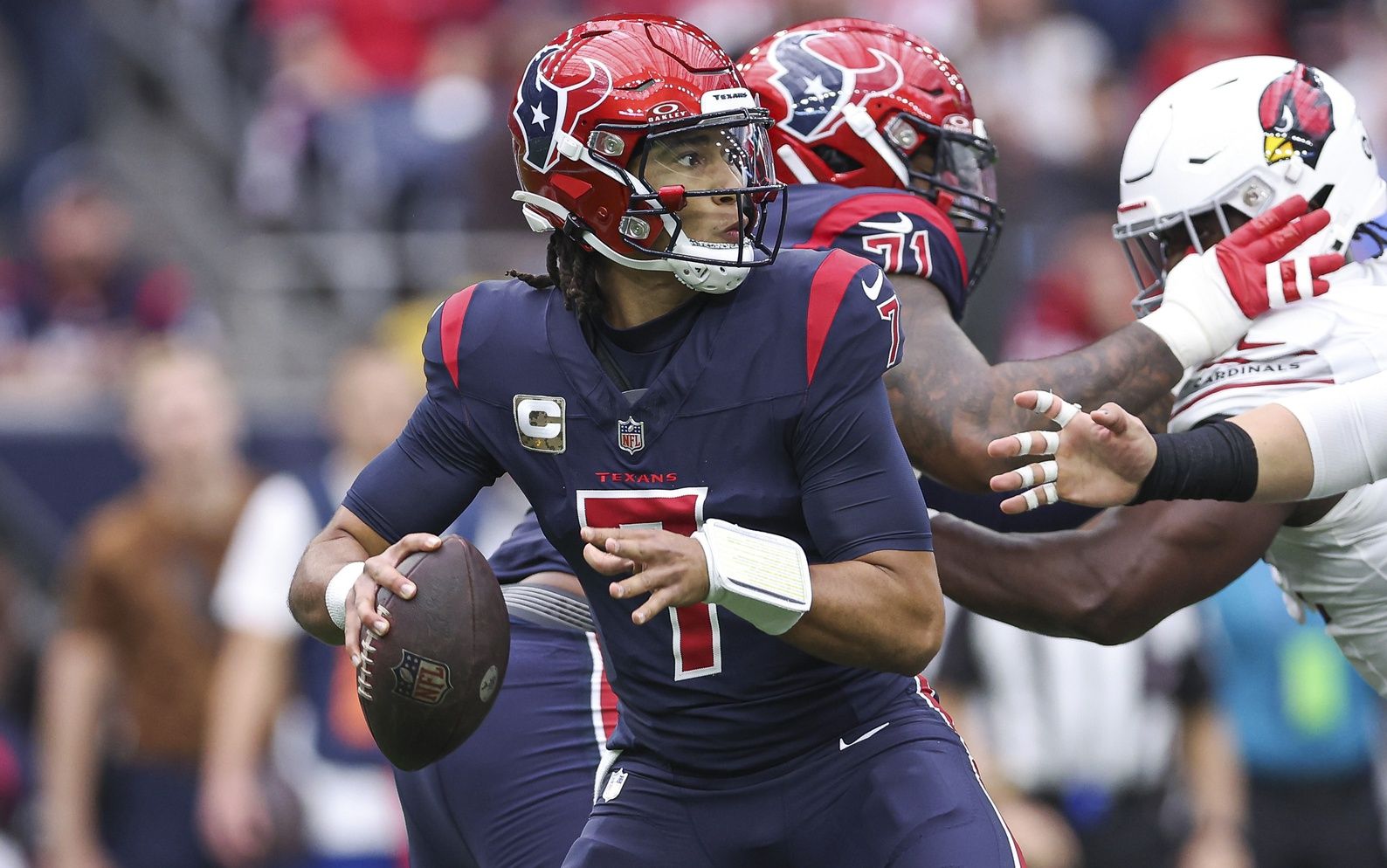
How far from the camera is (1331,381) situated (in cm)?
353

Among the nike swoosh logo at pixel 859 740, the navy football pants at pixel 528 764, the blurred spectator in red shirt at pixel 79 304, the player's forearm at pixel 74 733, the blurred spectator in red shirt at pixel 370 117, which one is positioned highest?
the nike swoosh logo at pixel 859 740

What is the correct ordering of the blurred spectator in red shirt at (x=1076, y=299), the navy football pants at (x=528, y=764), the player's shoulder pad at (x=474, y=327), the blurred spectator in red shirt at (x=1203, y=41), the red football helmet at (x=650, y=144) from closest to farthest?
the red football helmet at (x=650, y=144) < the player's shoulder pad at (x=474, y=327) < the navy football pants at (x=528, y=764) < the blurred spectator in red shirt at (x=1076, y=299) < the blurred spectator in red shirt at (x=1203, y=41)

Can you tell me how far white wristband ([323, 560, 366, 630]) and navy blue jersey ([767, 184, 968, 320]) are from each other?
108 cm

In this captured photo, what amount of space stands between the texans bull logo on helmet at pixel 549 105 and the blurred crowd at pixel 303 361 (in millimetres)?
3090

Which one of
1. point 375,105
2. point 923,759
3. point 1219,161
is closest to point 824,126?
point 1219,161

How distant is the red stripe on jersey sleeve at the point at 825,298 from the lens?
3084 mm

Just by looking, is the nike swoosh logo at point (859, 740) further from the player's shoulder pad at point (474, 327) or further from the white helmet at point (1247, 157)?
the white helmet at point (1247, 157)

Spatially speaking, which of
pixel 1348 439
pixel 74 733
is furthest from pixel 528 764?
pixel 74 733

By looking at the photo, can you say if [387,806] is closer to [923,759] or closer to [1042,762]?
[1042,762]

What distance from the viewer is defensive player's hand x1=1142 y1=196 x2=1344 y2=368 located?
3568mm

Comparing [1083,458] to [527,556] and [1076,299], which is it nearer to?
[527,556]

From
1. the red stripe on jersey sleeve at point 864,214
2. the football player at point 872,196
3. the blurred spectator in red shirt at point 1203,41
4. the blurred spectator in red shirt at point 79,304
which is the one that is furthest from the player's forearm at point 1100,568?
the blurred spectator in red shirt at point 1203,41

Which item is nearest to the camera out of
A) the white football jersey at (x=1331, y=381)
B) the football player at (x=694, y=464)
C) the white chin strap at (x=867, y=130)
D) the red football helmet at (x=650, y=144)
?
the football player at (x=694, y=464)

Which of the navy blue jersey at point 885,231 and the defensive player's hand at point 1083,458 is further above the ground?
the navy blue jersey at point 885,231
